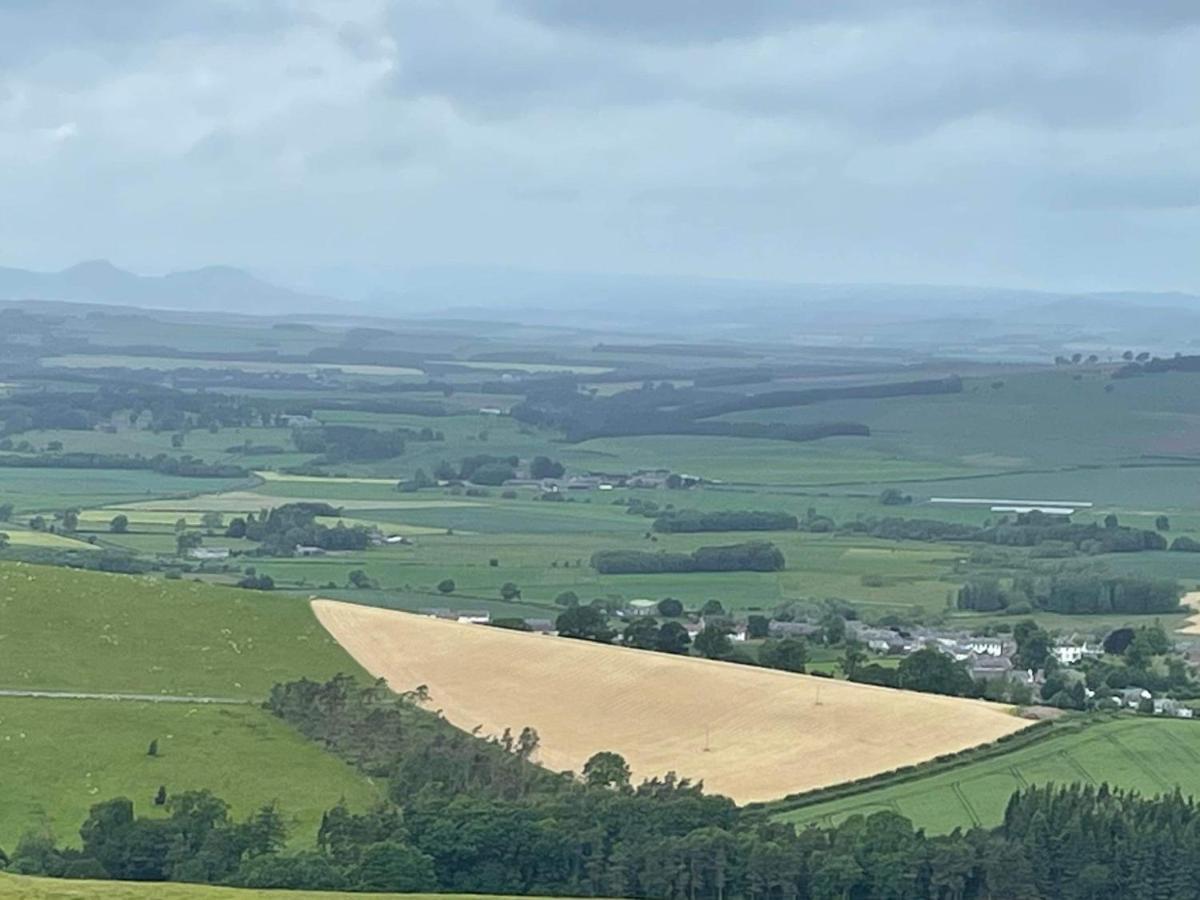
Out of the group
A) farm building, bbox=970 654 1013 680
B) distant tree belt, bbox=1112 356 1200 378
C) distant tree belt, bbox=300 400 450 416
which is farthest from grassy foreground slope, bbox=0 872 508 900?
distant tree belt, bbox=1112 356 1200 378

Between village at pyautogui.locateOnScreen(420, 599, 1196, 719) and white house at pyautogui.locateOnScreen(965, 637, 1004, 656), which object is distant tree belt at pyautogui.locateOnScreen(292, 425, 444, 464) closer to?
village at pyautogui.locateOnScreen(420, 599, 1196, 719)

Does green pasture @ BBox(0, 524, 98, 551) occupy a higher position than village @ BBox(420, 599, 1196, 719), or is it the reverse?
village @ BBox(420, 599, 1196, 719)

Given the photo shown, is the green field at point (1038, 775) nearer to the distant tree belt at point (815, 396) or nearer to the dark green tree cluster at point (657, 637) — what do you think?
the dark green tree cluster at point (657, 637)

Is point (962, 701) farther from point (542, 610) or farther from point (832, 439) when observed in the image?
point (832, 439)

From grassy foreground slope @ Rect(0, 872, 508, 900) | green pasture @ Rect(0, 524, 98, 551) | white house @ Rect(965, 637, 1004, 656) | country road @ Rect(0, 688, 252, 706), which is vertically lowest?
green pasture @ Rect(0, 524, 98, 551)

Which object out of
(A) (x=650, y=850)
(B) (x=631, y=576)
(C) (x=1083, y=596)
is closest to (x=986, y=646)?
(C) (x=1083, y=596)

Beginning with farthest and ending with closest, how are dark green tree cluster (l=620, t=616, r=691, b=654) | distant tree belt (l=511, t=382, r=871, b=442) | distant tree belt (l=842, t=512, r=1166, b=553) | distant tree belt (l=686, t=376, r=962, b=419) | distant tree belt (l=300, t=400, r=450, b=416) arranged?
distant tree belt (l=300, t=400, r=450, b=416) → distant tree belt (l=686, t=376, r=962, b=419) → distant tree belt (l=511, t=382, r=871, b=442) → distant tree belt (l=842, t=512, r=1166, b=553) → dark green tree cluster (l=620, t=616, r=691, b=654)
